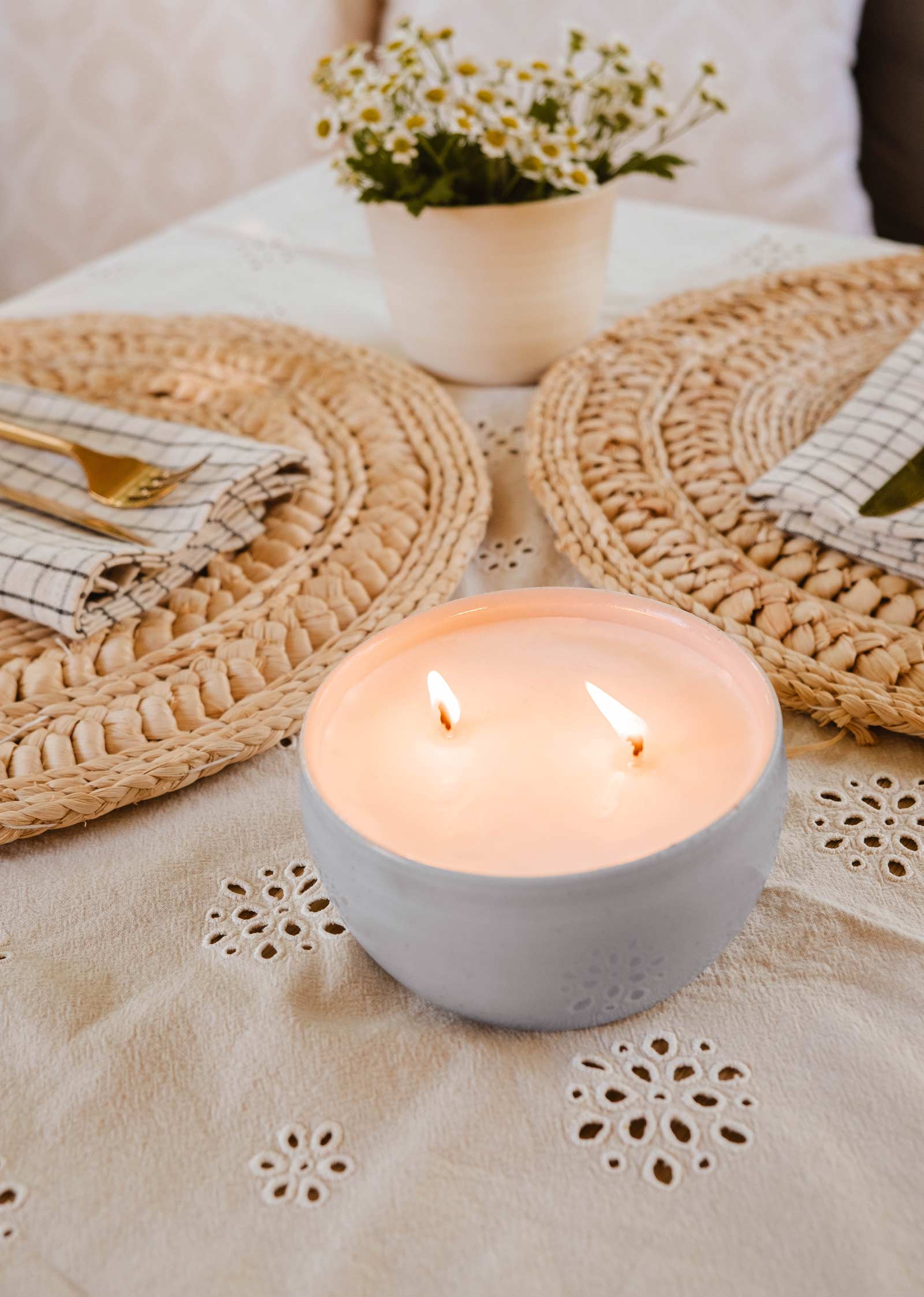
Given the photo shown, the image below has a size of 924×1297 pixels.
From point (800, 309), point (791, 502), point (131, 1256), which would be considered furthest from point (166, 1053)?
point (800, 309)

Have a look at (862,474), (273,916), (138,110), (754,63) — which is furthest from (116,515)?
(138,110)

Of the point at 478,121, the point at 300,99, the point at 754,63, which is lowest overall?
the point at 300,99

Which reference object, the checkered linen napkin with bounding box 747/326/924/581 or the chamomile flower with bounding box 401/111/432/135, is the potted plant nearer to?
the chamomile flower with bounding box 401/111/432/135

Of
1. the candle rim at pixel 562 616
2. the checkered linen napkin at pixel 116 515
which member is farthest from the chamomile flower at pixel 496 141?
the candle rim at pixel 562 616

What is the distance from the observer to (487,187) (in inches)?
26.5

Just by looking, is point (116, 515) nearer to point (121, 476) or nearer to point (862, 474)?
point (121, 476)

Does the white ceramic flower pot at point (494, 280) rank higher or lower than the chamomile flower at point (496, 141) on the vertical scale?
lower

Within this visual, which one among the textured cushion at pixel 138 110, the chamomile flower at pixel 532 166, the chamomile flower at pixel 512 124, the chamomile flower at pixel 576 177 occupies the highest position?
the chamomile flower at pixel 512 124

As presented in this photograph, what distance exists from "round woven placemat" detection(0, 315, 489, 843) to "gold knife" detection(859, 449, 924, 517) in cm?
19

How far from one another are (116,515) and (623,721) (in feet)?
1.13

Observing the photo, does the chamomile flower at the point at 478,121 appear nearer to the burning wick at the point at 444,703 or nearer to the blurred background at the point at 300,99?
the burning wick at the point at 444,703

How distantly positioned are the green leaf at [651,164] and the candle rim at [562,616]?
417 millimetres

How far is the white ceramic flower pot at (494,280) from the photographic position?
0.66 m

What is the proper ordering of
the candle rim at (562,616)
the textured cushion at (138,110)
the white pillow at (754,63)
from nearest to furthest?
the candle rim at (562,616) < the white pillow at (754,63) < the textured cushion at (138,110)
